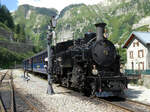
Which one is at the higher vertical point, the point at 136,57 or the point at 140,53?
the point at 140,53

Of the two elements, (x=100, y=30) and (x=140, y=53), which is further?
(x=140, y=53)

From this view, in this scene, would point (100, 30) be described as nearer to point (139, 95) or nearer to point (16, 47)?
point (139, 95)

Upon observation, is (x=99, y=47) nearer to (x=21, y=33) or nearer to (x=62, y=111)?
(x=62, y=111)

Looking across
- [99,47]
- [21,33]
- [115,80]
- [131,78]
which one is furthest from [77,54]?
[21,33]

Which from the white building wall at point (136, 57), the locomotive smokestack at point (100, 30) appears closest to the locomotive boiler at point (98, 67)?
the locomotive smokestack at point (100, 30)

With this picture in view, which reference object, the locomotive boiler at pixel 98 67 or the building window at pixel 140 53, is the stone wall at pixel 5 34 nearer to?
the building window at pixel 140 53

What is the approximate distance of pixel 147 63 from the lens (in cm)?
2961

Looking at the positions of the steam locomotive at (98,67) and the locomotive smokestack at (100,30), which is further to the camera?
the locomotive smokestack at (100,30)

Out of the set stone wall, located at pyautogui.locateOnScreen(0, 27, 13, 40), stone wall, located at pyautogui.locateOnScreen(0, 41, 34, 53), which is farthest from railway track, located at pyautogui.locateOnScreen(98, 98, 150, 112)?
stone wall, located at pyautogui.locateOnScreen(0, 27, 13, 40)

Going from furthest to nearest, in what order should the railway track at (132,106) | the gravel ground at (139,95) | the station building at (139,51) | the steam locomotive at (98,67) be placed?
the station building at (139,51)
the gravel ground at (139,95)
the steam locomotive at (98,67)
the railway track at (132,106)

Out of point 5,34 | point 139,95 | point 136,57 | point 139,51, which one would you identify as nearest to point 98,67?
point 139,95

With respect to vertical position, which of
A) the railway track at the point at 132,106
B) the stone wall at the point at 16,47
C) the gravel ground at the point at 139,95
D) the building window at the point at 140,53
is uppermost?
the stone wall at the point at 16,47

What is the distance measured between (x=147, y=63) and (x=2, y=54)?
5650cm

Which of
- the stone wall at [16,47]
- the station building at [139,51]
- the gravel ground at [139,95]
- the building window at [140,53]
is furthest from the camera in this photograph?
the stone wall at [16,47]
